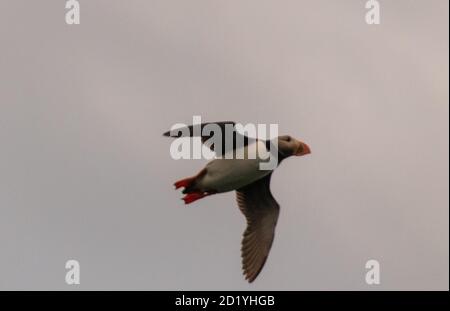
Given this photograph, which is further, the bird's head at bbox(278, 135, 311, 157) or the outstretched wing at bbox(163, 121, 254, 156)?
the bird's head at bbox(278, 135, 311, 157)

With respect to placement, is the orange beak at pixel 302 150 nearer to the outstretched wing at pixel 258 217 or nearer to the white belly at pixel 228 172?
the white belly at pixel 228 172

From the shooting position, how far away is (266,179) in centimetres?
1211

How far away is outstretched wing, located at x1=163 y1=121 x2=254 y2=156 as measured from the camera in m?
10.5

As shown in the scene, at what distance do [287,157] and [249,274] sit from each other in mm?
1498

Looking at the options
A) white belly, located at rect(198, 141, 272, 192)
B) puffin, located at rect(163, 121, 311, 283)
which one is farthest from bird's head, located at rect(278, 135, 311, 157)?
white belly, located at rect(198, 141, 272, 192)

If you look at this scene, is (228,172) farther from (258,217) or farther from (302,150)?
(258,217)

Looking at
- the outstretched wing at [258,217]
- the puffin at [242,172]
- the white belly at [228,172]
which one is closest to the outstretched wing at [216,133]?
the puffin at [242,172]

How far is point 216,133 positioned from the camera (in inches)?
442

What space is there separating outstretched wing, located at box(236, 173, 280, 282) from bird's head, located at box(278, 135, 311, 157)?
75 centimetres

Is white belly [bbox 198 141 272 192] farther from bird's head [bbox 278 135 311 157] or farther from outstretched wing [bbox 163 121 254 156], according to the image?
bird's head [bbox 278 135 311 157]

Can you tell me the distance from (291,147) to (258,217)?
122cm

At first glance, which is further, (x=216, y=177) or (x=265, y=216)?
(x=265, y=216)
